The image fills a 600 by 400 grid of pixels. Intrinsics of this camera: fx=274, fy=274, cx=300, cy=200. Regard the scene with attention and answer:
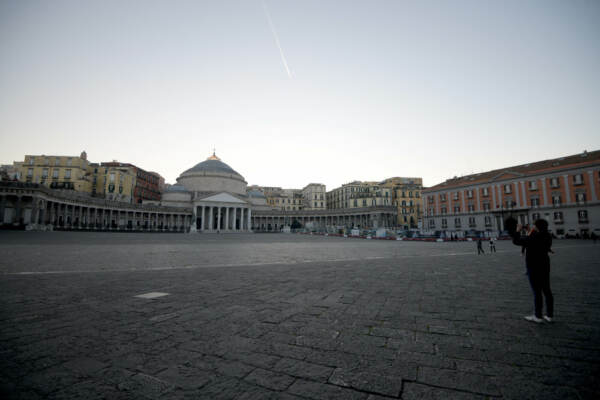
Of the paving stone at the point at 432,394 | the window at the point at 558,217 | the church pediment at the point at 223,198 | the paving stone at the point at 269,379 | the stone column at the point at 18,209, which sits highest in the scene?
the church pediment at the point at 223,198

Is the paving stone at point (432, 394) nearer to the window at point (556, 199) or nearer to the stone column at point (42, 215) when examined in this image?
the window at point (556, 199)

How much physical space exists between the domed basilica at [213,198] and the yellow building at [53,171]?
74.1ft

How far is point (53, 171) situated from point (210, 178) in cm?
3825

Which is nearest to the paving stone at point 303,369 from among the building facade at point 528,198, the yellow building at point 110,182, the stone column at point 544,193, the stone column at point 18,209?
the building facade at point 528,198

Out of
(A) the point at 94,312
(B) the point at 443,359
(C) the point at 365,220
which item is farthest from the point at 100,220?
(B) the point at 443,359

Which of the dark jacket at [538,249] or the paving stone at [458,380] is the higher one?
the dark jacket at [538,249]

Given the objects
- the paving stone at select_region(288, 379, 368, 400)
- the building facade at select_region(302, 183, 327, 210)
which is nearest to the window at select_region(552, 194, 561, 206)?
the paving stone at select_region(288, 379, 368, 400)

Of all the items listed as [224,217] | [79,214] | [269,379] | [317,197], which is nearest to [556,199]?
[269,379]

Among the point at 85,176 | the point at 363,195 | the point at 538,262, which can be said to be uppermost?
the point at 85,176

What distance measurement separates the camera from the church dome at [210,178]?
89.8 metres

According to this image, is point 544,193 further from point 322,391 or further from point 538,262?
point 322,391

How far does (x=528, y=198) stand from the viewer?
45.2 metres

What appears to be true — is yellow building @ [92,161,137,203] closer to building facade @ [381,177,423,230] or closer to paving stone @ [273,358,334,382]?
A: building facade @ [381,177,423,230]

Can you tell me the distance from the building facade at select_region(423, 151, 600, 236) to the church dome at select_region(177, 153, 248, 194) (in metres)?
62.9
